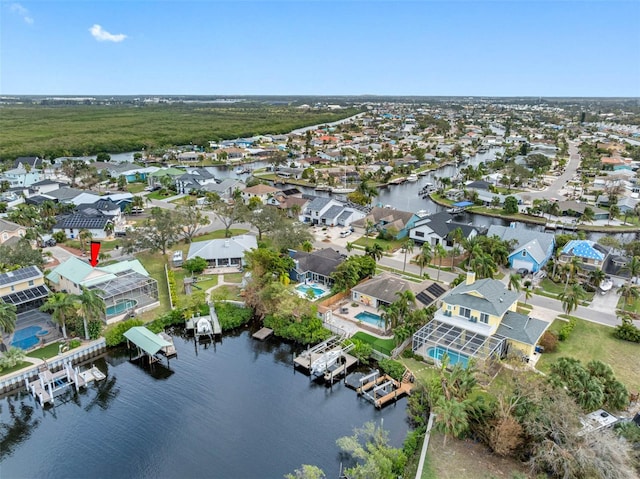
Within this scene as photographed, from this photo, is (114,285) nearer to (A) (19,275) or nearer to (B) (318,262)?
(A) (19,275)

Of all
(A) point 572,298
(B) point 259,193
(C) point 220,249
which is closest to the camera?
(A) point 572,298

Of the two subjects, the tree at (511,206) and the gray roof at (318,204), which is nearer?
the gray roof at (318,204)

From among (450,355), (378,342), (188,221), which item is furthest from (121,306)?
(450,355)

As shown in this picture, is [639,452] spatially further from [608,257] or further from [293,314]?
[608,257]

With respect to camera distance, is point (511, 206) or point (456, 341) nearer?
point (456, 341)

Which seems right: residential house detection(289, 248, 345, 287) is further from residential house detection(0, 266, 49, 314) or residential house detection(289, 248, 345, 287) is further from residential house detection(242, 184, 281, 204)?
residential house detection(242, 184, 281, 204)

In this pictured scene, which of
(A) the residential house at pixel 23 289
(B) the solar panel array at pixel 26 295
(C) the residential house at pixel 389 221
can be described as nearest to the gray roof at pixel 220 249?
(B) the solar panel array at pixel 26 295

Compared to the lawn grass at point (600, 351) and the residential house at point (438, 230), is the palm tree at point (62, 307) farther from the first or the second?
the residential house at point (438, 230)
